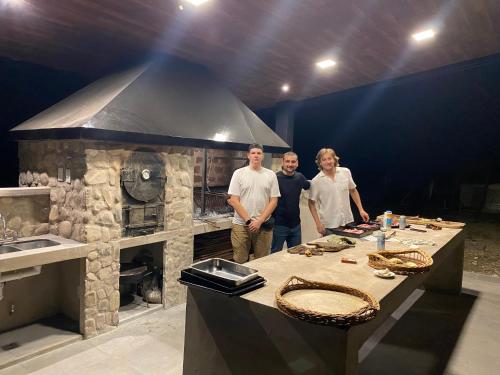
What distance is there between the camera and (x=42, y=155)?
3488 mm

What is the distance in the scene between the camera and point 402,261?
2.40m


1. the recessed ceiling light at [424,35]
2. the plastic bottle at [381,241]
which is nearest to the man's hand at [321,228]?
the plastic bottle at [381,241]

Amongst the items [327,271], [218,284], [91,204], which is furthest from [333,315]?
[91,204]

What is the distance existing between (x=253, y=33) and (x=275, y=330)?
2.92 meters

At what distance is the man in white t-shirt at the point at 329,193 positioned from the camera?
12.2ft

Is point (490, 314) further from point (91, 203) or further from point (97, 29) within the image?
point (97, 29)

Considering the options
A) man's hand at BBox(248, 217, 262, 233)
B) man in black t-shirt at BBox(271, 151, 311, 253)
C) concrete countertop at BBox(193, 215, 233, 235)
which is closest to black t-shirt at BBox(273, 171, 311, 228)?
man in black t-shirt at BBox(271, 151, 311, 253)

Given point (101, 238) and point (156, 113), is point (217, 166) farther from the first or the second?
point (101, 238)

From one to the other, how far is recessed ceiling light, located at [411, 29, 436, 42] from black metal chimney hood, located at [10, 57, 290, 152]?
2054 millimetres

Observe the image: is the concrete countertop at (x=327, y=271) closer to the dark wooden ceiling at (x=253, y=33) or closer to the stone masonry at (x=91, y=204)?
the stone masonry at (x=91, y=204)

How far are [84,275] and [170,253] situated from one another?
0.92m

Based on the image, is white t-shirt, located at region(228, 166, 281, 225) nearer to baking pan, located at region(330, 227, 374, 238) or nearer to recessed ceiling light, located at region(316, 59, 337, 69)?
baking pan, located at region(330, 227, 374, 238)

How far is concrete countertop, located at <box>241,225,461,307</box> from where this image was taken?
1880 millimetres

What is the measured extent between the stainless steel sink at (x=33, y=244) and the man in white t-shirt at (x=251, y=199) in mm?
1676
